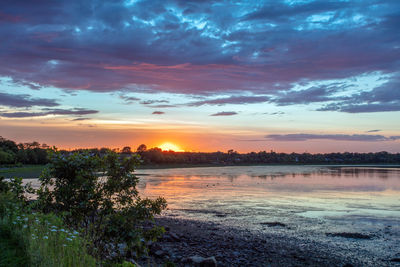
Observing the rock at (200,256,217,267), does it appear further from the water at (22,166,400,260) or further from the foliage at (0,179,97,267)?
the water at (22,166,400,260)

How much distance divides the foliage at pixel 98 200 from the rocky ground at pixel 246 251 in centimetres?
313

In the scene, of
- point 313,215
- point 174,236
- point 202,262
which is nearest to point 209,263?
point 202,262

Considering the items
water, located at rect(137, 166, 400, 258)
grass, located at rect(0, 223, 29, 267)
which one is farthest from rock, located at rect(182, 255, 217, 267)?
water, located at rect(137, 166, 400, 258)

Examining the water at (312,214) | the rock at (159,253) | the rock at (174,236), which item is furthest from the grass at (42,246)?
the water at (312,214)

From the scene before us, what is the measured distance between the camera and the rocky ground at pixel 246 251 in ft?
44.3

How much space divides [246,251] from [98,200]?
802 centimetres

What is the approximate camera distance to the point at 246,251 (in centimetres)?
1491

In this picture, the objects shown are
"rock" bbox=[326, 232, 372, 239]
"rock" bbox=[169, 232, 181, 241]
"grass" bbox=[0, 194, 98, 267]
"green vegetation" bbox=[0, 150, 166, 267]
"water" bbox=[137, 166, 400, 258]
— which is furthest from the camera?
"rock" bbox=[326, 232, 372, 239]

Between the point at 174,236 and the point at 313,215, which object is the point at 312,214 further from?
the point at 174,236

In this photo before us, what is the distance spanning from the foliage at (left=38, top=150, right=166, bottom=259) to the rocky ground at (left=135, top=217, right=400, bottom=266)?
10.3ft

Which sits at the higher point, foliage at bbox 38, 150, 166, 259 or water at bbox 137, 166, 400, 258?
foliage at bbox 38, 150, 166, 259

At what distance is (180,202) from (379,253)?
19.2 m

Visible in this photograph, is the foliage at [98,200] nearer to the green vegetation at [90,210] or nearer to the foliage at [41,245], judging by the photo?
the green vegetation at [90,210]

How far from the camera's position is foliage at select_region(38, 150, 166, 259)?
9406mm
